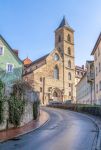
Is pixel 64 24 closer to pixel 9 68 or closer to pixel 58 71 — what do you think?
pixel 58 71

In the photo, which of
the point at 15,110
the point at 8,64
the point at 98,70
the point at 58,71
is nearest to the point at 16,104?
the point at 15,110

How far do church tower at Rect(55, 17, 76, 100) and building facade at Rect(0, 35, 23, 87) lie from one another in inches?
1540

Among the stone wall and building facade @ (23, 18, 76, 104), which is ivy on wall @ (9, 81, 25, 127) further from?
building facade @ (23, 18, 76, 104)

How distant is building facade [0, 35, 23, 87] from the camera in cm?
4112

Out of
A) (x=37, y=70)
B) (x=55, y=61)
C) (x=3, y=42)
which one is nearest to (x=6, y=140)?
(x=3, y=42)

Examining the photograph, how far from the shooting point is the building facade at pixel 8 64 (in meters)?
41.1

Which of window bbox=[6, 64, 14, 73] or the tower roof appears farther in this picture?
the tower roof

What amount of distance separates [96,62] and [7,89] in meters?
29.1

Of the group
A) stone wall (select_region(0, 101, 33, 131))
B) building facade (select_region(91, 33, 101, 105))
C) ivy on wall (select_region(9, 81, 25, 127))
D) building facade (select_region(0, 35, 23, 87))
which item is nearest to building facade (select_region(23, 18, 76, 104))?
building facade (select_region(91, 33, 101, 105))

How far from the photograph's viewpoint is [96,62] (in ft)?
159

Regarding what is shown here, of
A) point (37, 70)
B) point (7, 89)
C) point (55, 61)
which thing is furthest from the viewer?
point (55, 61)

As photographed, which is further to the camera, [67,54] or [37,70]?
[67,54]

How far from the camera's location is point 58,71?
268ft

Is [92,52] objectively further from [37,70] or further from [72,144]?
[72,144]
